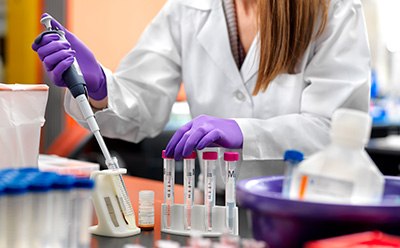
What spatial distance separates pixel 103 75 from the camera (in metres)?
1.75

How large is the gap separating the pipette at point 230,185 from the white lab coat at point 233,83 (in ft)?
0.94

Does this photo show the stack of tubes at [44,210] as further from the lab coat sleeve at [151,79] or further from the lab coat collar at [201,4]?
the lab coat collar at [201,4]

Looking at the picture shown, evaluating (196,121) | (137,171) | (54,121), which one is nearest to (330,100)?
(196,121)

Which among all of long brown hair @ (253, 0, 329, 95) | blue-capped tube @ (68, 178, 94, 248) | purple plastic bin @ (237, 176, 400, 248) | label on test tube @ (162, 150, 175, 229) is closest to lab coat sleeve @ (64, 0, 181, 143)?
long brown hair @ (253, 0, 329, 95)

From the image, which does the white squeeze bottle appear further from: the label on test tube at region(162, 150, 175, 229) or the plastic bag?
the plastic bag

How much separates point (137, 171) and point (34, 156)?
2.24 metres

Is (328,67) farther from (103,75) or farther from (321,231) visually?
(321,231)

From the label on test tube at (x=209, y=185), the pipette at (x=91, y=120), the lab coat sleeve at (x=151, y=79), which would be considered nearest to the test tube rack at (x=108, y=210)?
the pipette at (x=91, y=120)

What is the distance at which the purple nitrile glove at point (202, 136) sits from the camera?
1.31 meters

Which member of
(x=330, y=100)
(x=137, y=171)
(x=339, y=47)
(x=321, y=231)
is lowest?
(x=137, y=171)

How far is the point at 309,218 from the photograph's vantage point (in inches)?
32.4

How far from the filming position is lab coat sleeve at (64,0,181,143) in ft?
6.05

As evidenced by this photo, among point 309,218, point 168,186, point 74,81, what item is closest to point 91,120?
point 74,81

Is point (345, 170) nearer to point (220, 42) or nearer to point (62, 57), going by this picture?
point (62, 57)
